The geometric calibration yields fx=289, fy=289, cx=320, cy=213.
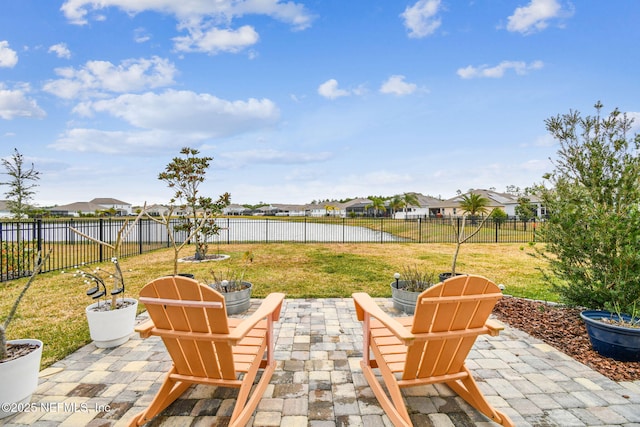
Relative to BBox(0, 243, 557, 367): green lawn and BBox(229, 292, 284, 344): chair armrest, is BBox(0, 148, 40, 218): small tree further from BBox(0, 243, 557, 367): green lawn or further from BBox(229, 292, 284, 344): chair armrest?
BBox(229, 292, 284, 344): chair armrest

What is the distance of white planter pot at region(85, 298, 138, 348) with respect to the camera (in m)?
3.12

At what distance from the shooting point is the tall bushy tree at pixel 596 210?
126 inches

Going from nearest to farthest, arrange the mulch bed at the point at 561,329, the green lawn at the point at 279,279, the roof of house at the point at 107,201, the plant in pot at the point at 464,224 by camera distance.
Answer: the mulch bed at the point at 561,329
the green lawn at the point at 279,279
the plant in pot at the point at 464,224
the roof of house at the point at 107,201

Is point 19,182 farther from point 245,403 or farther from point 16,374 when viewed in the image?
point 245,403

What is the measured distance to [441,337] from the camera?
1.80 meters

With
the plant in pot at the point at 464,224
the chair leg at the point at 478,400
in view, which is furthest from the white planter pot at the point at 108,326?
the plant in pot at the point at 464,224

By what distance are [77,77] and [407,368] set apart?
9.92m

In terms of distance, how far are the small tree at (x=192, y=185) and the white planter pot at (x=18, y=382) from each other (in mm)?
6847

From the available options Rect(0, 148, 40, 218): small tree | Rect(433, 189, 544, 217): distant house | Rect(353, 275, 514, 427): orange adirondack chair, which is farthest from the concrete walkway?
Rect(433, 189, 544, 217): distant house

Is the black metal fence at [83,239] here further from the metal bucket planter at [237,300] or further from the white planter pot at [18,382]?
the metal bucket planter at [237,300]

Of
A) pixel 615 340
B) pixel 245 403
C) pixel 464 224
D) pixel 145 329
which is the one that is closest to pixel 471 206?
pixel 464 224

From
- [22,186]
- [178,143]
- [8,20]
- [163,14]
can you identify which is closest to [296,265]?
[178,143]

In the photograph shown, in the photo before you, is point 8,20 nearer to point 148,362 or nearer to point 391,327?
point 148,362

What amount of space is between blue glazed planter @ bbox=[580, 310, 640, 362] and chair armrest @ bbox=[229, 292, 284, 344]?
3.18 metres
